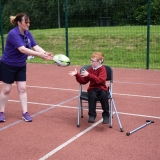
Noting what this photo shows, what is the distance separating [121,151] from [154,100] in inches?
117

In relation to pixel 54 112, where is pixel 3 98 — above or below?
above

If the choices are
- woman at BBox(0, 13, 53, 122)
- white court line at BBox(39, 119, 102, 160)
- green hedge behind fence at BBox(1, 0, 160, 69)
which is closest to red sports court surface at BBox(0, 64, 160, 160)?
white court line at BBox(39, 119, 102, 160)

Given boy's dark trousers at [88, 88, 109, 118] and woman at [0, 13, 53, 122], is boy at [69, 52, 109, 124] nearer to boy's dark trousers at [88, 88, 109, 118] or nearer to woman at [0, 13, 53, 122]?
boy's dark trousers at [88, 88, 109, 118]

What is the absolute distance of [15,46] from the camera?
521 cm

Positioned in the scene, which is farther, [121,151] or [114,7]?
[114,7]

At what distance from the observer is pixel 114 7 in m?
13.1

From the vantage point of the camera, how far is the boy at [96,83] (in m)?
5.17

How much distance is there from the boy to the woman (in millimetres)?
684

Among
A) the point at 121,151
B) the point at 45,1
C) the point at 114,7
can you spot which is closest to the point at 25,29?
the point at 121,151

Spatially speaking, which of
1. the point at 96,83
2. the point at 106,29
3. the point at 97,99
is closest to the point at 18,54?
the point at 96,83

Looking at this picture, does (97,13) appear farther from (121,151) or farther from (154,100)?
(121,151)

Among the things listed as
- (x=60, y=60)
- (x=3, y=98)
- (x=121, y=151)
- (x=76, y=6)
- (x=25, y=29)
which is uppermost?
(x=76, y=6)

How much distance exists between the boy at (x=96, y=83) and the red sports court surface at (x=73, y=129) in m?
0.29

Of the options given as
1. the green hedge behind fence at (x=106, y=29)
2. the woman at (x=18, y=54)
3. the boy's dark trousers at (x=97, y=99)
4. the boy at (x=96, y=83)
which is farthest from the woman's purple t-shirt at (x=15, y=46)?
the green hedge behind fence at (x=106, y=29)
